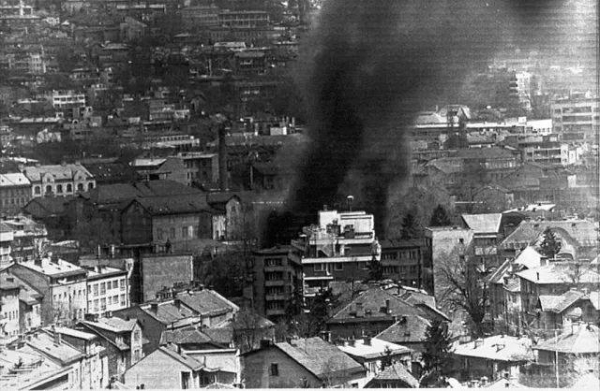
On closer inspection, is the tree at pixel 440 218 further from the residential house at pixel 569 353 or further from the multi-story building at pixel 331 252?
the residential house at pixel 569 353

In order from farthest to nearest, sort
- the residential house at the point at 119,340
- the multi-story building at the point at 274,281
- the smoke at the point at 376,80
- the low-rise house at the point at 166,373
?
the smoke at the point at 376,80, the multi-story building at the point at 274,281, the residential house at the point at 119,340, the low-rise house at the point at 166,373

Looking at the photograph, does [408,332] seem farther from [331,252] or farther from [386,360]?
[331,252]

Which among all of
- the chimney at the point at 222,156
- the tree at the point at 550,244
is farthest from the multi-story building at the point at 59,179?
the tree at the point at 550,244

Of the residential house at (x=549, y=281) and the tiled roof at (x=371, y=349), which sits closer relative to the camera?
the tiled roof at (x=371, y=349)

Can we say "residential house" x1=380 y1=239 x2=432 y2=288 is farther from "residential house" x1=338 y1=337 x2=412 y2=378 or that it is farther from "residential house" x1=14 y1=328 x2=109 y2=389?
"residential house" x1=14 y1=328 x2=109 y2=389

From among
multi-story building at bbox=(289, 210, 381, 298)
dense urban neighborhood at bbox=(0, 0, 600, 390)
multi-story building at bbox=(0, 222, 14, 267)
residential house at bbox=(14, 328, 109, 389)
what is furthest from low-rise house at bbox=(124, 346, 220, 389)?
multi-story building at bbox=(0, 222, 14, 267)

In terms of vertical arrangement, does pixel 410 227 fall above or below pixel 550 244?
above

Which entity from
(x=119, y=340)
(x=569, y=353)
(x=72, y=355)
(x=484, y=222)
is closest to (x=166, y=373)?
(x=119, y=340)
